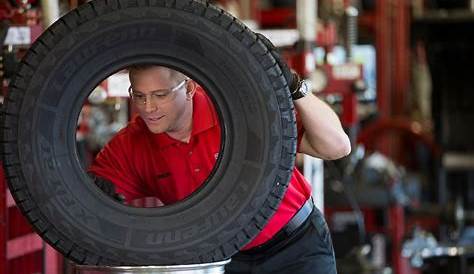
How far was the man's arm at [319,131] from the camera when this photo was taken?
3.12m

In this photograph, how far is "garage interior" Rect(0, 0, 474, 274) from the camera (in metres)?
4.38

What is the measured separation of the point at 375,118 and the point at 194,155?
9566 millimetres

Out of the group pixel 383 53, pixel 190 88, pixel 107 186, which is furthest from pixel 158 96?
pixel 383 53

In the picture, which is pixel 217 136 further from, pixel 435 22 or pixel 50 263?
pixel 435 22

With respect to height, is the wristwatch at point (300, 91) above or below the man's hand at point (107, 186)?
above

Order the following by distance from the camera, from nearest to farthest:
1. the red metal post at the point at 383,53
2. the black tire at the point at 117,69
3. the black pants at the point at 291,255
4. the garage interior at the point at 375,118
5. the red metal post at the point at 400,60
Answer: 1. the black tire at the point at 117,69
2. the black pants at the point at 291,255
3. the garage interior at the point at 375,118
4. the red metal post at the point at 383,53
5. the red metal post at the point at 400,60

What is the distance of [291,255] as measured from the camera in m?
3.38

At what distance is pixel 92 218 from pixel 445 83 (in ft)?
33.8

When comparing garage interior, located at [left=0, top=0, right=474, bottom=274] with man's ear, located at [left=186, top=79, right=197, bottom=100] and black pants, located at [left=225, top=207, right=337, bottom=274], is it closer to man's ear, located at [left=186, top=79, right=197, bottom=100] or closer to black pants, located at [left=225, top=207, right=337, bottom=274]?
black pants, located at [left=225, top=207, right=337, bottom=274]

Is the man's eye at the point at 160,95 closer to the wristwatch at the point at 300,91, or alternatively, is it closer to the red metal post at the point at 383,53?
the wristwatch at the point at 300,91

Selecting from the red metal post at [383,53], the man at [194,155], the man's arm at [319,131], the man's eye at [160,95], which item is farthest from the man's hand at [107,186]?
the red metal post at [383,53]

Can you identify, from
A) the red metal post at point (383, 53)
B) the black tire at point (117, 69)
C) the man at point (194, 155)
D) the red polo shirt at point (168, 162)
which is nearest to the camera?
the black tire at point (117, 69)

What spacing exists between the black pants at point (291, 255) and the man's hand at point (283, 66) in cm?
51

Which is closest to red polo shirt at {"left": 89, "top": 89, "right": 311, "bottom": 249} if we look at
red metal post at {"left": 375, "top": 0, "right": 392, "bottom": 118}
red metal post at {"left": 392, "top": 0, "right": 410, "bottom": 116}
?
red metal post at {"left": 375, "top": 0, "right": 392, "bottom": 118}
